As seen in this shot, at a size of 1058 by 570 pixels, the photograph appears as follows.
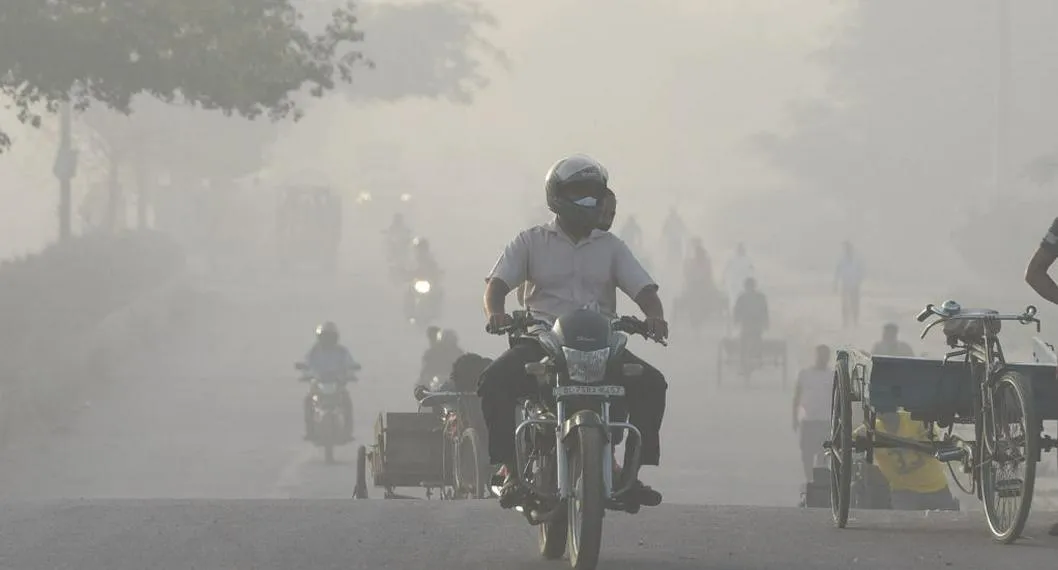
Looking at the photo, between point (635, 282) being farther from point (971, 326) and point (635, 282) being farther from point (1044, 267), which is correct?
point (1044, 267)

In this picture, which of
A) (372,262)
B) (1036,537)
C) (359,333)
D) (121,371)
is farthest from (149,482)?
(372,262)

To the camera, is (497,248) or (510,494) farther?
(497,248)

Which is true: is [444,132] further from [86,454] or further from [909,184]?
[86,454]

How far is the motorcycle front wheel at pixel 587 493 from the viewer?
841 centimetres

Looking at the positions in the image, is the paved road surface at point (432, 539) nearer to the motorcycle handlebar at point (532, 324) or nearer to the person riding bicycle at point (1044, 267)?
the motorcycle handlebar at point (532, 324)

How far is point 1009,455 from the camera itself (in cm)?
957

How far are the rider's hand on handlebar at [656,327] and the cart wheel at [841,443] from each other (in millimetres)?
1658

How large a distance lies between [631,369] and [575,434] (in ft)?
1.28

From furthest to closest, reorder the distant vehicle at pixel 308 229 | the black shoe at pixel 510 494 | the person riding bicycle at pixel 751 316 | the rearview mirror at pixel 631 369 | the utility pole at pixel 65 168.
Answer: the distant vehicle at pixel 308 229, the utility pole at pixel 65 168, the person riding bicycle at pixel 751 316, the black shoe at pixel 510 494, the rearview mirror at pixel 631 369

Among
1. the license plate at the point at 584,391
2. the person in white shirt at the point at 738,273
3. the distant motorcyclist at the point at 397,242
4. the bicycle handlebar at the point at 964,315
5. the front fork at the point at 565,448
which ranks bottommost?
the front fork at the point at 565,448

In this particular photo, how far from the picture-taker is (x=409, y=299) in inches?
1769

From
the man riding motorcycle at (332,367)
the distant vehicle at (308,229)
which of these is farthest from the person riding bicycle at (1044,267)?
the distant vehicle at (308,229)

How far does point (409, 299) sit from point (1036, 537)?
35001 mm

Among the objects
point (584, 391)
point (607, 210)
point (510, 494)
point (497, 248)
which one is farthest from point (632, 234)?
point (584, 391)
